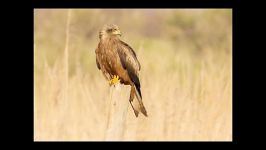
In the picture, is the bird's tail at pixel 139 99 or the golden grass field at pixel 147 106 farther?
the golden grass field at pixel 147 106

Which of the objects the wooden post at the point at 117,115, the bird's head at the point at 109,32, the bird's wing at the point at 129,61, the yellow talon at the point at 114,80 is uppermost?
the bird's head at the point at 109,32

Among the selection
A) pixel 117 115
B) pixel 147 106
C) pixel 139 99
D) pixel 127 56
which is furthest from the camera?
pixel 147 106

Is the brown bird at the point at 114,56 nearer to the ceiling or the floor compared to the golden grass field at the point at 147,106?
nearer to the ceiling

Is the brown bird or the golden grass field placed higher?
the brown bird

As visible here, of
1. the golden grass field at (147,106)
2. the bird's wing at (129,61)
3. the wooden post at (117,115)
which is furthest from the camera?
the golden grass field at (147,106)

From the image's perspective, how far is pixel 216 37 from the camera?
60.7ft

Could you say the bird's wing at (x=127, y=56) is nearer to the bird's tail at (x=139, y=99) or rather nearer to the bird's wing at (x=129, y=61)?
the bird's wing at (x=129, y=61)

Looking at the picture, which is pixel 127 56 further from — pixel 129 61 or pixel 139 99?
pixel 139 99

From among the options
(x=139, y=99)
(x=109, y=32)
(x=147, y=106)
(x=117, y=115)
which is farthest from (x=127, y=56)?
(x=147, y=106)

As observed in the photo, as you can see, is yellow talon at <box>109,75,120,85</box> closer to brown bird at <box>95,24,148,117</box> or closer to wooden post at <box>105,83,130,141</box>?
brown bird at <box>95,24,148,117</box>

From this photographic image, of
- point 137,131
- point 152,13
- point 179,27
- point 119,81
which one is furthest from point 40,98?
point 152,13

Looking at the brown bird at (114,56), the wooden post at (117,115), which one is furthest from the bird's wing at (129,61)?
the wooden post at (117,115)

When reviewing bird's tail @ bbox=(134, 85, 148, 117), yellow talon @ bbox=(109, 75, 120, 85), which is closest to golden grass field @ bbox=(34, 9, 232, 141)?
yellow talon @ bbox=(109, 75, 120, 85)

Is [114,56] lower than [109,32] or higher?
lower
